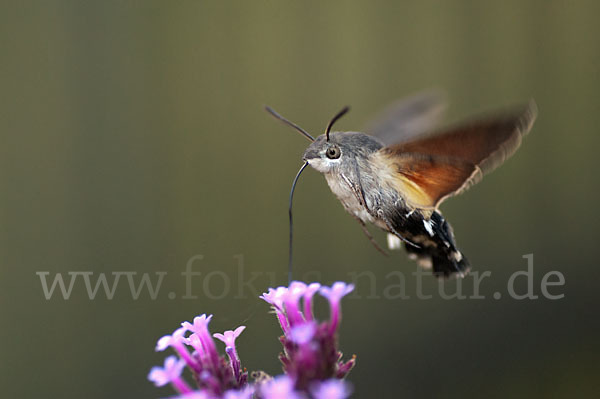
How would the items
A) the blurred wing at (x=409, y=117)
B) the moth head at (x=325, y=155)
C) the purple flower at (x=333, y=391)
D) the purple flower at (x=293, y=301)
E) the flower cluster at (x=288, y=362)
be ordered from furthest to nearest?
the blurred wing at (x=409, y=117) → the moth head at (x=325, y=155) → the purple flower at (x=293, y=301) → the flower cluster at (x=288, y=362) → the purple flower at (x=333, y=391)

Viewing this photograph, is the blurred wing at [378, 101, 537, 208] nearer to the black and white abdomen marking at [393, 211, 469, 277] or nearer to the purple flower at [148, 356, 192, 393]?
the black and white abdomen marking at [393, 211, 469, 277]

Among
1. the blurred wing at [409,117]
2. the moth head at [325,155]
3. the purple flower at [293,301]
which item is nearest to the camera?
the purple flower at [293,301]

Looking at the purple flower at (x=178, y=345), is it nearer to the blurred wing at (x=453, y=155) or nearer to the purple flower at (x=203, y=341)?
the purple flower at (x=203, y=341)

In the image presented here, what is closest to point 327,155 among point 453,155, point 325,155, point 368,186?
point 325,155

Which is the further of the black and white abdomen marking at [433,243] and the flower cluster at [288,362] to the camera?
the black and white abdomen marking at [433,243]

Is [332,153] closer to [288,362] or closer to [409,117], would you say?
[288,362]

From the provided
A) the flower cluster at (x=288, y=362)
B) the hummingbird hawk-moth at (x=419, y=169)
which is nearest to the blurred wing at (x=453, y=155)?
the hummingbird hawk-moth at (x=419, y=169)

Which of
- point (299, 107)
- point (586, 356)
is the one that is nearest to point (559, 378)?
point (586, 356)
